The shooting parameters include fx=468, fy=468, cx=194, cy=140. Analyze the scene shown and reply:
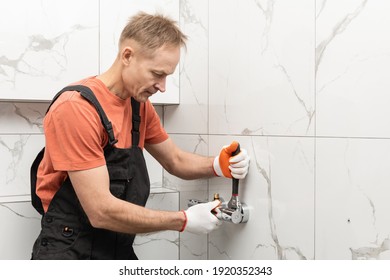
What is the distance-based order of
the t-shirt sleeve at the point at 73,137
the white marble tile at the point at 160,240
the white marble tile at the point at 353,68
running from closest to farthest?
1. the white marble tile at the point at 353,68
2. the t-shirt sleeve at the point at 73,137
3. the white marble tile at the point at 160,240

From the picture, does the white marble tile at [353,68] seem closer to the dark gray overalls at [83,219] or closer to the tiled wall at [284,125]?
the tiled wall at [284,125]

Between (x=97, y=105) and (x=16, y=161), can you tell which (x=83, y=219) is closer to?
(x=97, y=105)

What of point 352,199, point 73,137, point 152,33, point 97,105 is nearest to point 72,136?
point 73,137

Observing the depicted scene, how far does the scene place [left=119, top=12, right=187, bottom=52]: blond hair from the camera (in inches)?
54.6

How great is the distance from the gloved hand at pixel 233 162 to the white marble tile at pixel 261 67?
8 centimetres

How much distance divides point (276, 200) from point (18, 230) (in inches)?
37.3

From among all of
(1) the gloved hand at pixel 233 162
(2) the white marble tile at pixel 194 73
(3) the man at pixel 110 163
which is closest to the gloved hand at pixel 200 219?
(3) the man at pixel 110 163

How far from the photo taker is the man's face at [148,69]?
1.39 m

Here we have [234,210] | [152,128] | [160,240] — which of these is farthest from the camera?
[160,240]

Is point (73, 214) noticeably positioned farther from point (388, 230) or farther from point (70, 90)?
point (388, 230)

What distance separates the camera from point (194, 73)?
71.5 inches

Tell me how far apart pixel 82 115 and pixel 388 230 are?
0.83 metres

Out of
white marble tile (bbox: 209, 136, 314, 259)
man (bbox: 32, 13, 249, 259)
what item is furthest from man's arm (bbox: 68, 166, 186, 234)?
white marble tile (bbox: 209, 136, 314, 259)
